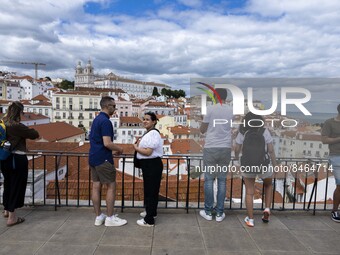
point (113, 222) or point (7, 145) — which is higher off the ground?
point (7, 145)

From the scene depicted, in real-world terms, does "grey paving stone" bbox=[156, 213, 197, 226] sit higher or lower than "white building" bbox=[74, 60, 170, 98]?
lower

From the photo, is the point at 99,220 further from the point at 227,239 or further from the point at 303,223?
the point at 303,223

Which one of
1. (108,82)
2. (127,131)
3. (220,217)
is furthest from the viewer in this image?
(108,82)

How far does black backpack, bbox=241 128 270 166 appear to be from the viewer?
3785 mm

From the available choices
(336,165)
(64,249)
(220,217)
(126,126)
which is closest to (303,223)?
(336,165)

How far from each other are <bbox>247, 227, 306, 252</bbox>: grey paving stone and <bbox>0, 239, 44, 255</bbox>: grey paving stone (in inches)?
103

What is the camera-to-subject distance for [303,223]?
4.03 metres

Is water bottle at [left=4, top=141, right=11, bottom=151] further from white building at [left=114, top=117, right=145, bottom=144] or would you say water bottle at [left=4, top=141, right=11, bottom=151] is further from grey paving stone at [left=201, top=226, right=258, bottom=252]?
white building at [left=114, top=117, right=145, bottom=144]

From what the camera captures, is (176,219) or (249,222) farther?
(176,219)

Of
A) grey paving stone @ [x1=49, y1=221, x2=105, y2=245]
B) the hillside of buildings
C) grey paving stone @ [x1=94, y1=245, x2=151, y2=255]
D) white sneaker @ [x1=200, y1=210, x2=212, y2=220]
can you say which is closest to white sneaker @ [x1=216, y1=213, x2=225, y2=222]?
white sneaker @ [x1=200, y1=210, x2=212, y2=220]

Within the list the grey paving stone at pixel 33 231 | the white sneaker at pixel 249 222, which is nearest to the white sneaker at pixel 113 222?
the grey paving stone at pixel 33 231

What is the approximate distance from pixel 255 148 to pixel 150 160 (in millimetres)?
1456

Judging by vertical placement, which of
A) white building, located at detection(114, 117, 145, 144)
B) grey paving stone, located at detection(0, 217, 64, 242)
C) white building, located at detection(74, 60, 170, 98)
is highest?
white building, located at detection(74, 60, 170, 98)

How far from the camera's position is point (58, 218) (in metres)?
4.00
